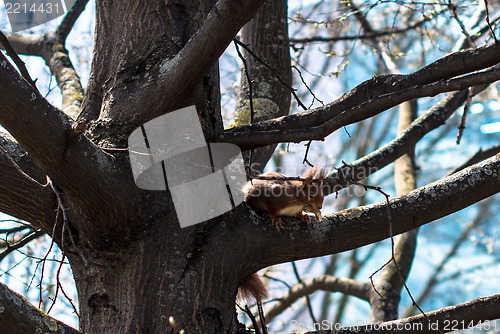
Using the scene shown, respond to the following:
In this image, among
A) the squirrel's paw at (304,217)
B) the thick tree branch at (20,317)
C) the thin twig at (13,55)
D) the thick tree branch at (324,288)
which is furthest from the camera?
the thick tree branch at (324,288)

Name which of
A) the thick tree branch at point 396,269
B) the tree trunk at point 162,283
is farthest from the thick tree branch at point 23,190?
the thick tree branch at point 396,269

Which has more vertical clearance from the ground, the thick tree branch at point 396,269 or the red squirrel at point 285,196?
the thick tree branch at point 396,269

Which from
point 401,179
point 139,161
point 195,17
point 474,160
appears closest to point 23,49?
point 195,17

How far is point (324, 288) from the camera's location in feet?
14.8

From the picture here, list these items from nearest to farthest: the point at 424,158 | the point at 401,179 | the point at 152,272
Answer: the point at 152,272 → the point at 401,179 → the point at 424,158

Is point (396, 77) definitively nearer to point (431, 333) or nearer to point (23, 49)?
point (431, 333)

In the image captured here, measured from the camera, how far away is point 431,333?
93.7 inches

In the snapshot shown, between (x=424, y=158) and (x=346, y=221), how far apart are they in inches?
399

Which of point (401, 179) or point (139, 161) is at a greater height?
point (401, 179)

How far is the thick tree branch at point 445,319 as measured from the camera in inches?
93.4

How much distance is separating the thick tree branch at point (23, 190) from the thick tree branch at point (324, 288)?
7.67 ft

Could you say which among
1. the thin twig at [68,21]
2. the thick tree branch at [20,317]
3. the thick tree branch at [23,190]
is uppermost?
the thin twig at [68,21]

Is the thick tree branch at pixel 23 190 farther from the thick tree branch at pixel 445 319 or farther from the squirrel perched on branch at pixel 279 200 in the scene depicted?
the thick tree branch at pixel 445 319

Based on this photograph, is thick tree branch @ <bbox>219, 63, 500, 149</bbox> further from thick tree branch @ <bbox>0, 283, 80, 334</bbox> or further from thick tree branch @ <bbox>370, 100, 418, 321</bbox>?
thick tree branch @ <bbox>370, 100, 418, 321</bbox>
